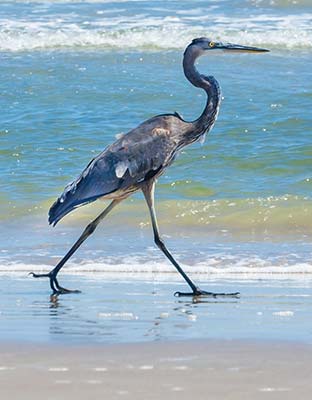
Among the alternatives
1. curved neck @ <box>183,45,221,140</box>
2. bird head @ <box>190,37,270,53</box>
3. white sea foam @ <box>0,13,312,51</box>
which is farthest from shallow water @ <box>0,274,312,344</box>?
white sea foam @ <box>0,13,312,51</box>

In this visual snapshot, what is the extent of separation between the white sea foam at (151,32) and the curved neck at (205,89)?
28.6ft

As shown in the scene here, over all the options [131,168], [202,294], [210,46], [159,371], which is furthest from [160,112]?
[159,371]

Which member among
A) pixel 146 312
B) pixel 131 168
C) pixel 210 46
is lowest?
pixel 146 312

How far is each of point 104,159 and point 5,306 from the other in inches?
62.6

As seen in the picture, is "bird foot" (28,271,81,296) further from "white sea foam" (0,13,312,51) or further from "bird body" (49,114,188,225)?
"white sea foam" (0,13,312,51)

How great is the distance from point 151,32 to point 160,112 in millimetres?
3964

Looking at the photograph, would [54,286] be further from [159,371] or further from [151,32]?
[151,32]

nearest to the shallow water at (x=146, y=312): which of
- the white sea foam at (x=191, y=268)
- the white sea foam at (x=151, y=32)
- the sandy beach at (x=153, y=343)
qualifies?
the sandy beach at (x=153, y=343)

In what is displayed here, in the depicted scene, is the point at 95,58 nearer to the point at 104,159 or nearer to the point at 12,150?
the point at 12,150

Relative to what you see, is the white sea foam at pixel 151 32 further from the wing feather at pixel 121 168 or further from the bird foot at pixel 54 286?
the bird foot at pixel 54 286

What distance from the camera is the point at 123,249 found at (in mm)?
8828

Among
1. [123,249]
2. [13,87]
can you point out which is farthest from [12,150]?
[123,249]

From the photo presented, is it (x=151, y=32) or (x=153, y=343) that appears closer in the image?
(x=153, y=343)

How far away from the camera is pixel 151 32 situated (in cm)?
1764
